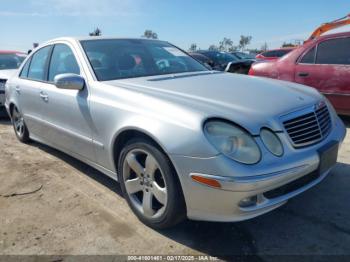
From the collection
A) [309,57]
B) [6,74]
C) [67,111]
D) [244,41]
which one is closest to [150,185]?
[67,111]

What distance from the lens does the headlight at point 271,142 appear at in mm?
2398

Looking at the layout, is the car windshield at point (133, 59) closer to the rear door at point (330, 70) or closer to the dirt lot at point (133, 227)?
the dirt lot at point (133, 227)

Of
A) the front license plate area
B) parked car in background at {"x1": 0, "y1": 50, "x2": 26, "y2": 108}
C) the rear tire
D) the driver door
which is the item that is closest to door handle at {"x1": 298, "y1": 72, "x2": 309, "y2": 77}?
the front license plate area

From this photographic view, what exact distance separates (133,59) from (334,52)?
3.56m

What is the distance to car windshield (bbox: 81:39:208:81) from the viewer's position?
351 centimetres

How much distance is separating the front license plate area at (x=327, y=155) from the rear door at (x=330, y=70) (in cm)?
293

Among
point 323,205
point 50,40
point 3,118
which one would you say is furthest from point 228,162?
point 3,118

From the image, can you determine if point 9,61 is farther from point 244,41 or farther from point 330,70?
point 244,41

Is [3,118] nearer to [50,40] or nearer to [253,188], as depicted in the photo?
[50,40]

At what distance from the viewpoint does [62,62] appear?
393 cm

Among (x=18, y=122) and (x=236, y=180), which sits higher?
(x=236, y=180)

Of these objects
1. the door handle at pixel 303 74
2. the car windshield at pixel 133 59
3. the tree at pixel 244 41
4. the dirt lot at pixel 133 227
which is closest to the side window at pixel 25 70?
the car windshield at pixel 133 59

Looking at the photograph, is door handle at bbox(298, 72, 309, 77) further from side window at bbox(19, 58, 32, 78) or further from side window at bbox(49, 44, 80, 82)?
side window at bbox(19, 58, 32, 78)

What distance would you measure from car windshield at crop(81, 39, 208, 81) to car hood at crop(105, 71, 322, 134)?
0.73 ft
